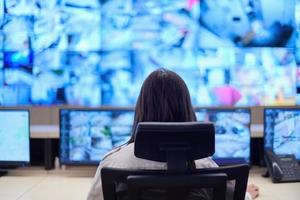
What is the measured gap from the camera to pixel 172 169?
1.10 m

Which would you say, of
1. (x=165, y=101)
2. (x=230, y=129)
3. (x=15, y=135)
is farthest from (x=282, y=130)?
(x=15, y=135)

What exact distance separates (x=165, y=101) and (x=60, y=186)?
1033 millimetres

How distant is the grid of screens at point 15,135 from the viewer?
2262mm

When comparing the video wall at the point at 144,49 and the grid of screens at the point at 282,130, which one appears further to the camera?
the video wall at the point at 144,49

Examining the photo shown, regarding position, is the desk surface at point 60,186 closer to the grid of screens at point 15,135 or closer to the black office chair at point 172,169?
the grid of screens at point 15,135

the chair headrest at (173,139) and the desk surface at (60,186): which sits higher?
the chair headrest at (173,139)

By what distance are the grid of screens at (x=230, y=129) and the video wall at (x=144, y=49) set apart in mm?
872

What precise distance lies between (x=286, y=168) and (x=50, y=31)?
2.01 meters

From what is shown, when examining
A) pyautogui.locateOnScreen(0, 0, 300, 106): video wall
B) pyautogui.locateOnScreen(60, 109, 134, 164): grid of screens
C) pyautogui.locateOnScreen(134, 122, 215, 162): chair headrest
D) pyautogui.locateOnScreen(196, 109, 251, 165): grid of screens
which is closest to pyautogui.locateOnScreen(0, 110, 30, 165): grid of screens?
pyautogui.locateOnScreen(60, 109, 134, 164): grid of screens

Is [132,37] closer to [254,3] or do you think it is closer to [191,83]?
[191,83]

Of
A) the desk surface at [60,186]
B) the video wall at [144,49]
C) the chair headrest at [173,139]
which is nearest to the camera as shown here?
the chair headrest at [173,139]

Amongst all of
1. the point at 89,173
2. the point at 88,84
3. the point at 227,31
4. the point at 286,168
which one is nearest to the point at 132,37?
the point at 88,84

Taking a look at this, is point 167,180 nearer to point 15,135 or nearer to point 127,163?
point 127,163

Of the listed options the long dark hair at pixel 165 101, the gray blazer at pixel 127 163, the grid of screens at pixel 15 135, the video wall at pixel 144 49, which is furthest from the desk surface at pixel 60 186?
the video wall at pixel 144 49
